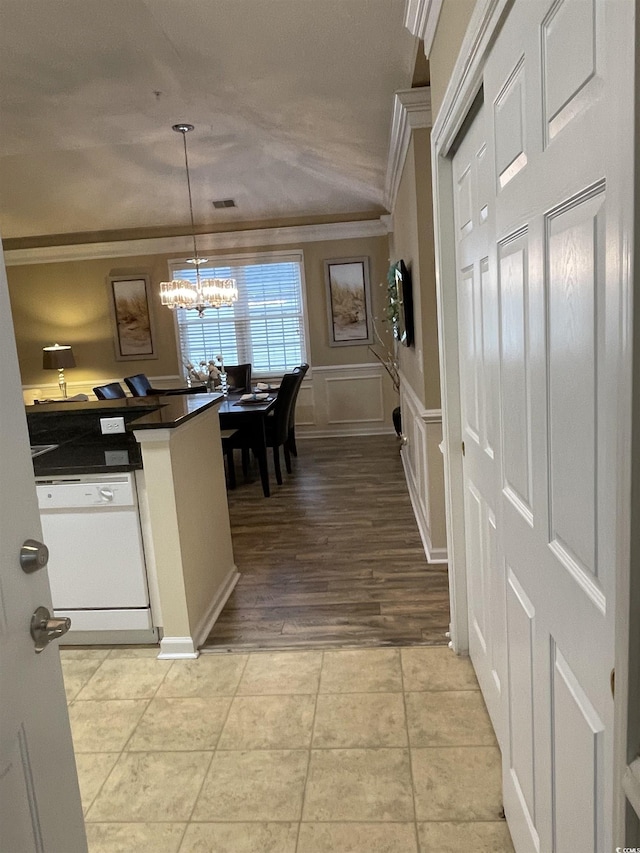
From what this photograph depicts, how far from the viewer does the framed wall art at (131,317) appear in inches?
306

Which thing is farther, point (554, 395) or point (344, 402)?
point (344, 402)

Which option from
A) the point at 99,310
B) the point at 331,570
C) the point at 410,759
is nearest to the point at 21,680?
the point at 410,759

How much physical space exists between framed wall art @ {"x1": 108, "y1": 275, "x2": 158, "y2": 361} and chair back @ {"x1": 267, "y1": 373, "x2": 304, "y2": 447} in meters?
2.99

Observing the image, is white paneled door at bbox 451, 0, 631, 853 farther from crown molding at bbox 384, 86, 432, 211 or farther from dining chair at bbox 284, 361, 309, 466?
dining chair at bbox 284, 361, 309, 466

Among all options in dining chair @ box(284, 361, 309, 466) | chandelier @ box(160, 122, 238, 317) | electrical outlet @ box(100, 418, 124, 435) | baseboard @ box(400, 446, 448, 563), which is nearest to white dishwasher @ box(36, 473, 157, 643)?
electrical outlet @ box(100, 418, 124, 435)

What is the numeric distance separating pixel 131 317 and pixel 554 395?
7.48 metres

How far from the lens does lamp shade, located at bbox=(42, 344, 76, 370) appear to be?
7.44 metres

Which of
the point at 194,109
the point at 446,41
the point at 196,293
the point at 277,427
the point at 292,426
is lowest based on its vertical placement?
the point at 292,426

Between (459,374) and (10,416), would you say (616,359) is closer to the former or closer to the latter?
(10,416)

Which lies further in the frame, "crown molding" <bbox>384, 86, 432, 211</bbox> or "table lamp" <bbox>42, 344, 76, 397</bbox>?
"table lamp" <bbox>42, 344, 76, 397</bbox>

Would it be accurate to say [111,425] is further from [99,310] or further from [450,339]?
[99,310]

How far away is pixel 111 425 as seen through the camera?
9.93 ft

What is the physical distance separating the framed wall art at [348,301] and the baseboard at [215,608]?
4.56 metres

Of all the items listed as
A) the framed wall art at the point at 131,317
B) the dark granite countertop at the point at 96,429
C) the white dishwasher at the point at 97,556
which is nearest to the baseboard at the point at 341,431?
the framed wall art at the point at 131,317
